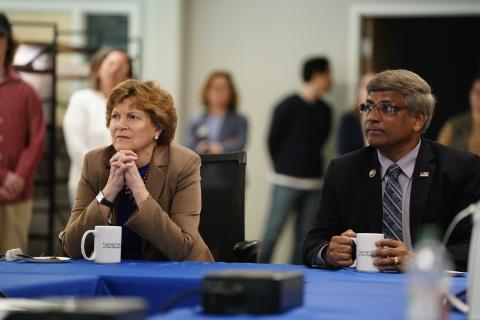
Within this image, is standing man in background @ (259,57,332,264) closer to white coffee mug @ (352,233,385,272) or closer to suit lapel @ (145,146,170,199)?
suit lapel @ (145,146,170,199)

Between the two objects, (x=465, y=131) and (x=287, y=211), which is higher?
(x=465, y=131)

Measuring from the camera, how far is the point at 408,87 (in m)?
3.00

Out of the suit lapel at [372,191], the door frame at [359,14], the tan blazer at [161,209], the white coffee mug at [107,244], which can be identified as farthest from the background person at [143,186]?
the door frame at [359,14]

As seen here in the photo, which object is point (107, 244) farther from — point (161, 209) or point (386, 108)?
point (386, 108)

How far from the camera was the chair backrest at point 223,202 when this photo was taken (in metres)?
3.38

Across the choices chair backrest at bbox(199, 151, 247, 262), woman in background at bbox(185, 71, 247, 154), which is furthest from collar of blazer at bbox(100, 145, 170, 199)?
woman in background at bbox(185, 71, 247, 154)

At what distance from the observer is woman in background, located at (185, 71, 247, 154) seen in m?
6.40

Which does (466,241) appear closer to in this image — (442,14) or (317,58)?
(317,58)

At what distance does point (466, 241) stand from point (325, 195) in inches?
20.0

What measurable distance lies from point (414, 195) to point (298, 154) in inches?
149

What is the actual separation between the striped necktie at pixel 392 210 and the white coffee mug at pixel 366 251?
33 cm

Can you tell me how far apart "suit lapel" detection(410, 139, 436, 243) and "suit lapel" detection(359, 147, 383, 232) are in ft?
0.35

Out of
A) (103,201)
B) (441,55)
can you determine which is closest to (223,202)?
(103,201)

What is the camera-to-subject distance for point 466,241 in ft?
9.31
